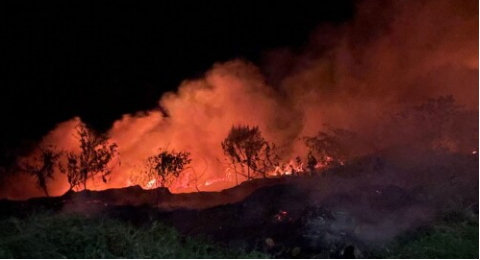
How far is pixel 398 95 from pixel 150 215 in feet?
20.4

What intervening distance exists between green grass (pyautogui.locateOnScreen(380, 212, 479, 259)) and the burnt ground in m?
0.20

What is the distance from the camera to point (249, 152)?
1085 cm

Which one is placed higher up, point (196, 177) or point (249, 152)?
Answer: point (249, 152)

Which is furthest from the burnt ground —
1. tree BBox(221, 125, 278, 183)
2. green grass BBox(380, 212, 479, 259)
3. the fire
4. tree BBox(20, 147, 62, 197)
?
tree BBox(20, 147, 62, 197)

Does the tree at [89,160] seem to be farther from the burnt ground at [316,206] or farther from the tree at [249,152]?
the tree at [249,152]

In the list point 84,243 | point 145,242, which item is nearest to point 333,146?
point 145,242

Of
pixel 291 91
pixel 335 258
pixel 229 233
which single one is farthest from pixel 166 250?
pixel 291 91

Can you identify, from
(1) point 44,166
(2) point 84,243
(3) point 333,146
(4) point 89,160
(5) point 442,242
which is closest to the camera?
(2) point 84,243

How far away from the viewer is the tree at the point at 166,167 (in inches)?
424

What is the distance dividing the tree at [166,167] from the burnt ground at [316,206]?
34.2 inches

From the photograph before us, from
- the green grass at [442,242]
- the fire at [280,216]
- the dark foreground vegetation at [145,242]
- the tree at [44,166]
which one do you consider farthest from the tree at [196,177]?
the green grass at [442,242]

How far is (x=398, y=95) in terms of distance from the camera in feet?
39.4

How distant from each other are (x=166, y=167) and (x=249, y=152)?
1.63 metres

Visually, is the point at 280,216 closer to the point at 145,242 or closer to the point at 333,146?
the point at 145,242
